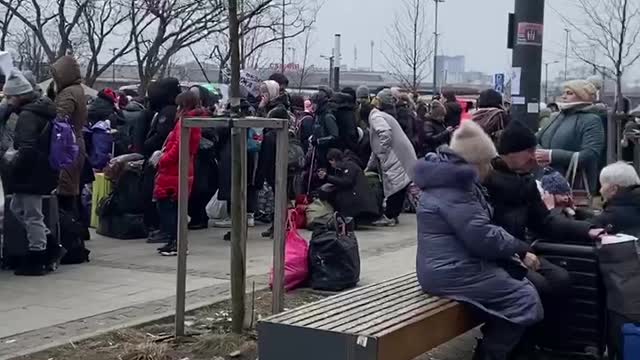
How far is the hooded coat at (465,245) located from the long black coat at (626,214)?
108 cm

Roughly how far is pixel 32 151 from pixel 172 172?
1.64 metres

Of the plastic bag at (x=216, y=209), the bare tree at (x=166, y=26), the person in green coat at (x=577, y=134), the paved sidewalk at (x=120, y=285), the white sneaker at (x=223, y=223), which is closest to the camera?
the paved sidewalk at (x=120, y=285)

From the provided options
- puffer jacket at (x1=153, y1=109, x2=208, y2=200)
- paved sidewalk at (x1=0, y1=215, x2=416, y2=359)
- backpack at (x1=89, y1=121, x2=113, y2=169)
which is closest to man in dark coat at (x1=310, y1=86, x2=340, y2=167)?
paved sidewalk at (x1=0, y1=215, x2=416, y2=359)

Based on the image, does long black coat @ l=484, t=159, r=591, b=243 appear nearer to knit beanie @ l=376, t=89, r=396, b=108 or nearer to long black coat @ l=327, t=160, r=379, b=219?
long black coat @ l=327, t=160, r=379, b=219

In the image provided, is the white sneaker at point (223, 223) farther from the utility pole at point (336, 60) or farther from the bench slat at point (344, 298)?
the utility pole at point (336, 60)

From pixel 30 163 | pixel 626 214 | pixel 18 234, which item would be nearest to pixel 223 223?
pixel 18 234

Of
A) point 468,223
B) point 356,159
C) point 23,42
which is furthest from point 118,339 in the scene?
point 23,42

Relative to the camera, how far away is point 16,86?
28.9 ft

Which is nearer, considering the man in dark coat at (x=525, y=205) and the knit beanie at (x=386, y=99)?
the man in dark coat at (x=525, y=205)

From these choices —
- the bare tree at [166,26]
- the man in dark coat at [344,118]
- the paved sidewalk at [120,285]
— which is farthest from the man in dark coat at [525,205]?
the bare tree at [166,26]

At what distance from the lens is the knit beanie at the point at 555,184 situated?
6.98m

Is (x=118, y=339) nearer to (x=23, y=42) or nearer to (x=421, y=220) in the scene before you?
(x=421, y=220)

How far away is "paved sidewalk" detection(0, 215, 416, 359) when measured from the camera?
22.8 ft

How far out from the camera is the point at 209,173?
11.7 m
